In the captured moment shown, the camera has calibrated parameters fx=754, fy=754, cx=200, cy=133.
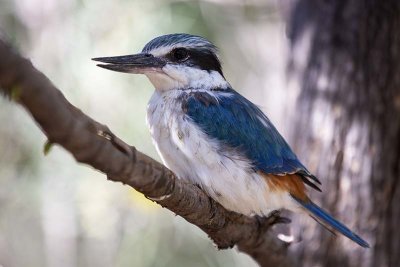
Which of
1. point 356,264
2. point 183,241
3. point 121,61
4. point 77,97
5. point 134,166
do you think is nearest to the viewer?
point 134,166

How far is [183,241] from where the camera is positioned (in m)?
4.74

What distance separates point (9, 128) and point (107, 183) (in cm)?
64

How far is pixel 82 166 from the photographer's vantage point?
443 cm

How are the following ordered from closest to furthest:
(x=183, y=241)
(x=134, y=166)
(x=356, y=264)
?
(x=134, y=166), (x=356, y=264), (x=183, y=241)

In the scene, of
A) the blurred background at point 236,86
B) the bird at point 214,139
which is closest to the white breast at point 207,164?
the bird at point 214,139

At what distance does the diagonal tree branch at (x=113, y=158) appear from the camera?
4.62 ft

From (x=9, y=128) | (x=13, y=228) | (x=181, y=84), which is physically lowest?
(x=13, y=228)

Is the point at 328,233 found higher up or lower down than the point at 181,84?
lower down

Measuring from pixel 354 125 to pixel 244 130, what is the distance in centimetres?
65

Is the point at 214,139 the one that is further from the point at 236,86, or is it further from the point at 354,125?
the point at 236,86

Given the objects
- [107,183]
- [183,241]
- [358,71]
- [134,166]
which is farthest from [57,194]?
[134,166]

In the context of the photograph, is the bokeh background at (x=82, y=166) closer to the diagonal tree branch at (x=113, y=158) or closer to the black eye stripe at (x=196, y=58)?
the black eye stripe at (x=196, y=58)

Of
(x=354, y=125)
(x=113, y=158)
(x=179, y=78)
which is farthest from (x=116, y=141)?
(x=354, y=125)

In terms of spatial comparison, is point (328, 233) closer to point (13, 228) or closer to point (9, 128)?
point (9, 128)
